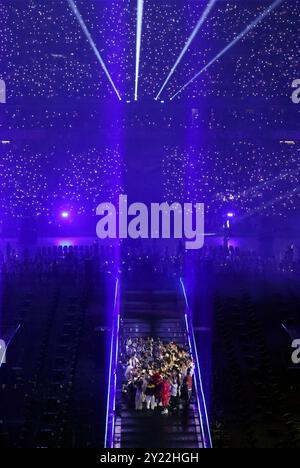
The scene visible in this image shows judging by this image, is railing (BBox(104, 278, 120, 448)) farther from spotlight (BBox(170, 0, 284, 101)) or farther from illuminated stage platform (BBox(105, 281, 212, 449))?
spotlight (BBox(170, 0, 284, 101))

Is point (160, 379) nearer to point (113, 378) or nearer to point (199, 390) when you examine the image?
point (199, 390)

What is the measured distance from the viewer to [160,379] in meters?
14.3

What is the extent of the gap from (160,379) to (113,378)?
1602 millimetres

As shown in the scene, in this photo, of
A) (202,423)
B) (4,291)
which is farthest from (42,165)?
(202,423)

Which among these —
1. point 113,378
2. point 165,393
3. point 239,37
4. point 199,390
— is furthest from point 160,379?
point 239,37

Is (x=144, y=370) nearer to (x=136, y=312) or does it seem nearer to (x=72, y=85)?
(x=136, y=312)

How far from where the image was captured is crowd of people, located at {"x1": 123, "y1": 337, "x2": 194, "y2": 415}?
14344 millimetres

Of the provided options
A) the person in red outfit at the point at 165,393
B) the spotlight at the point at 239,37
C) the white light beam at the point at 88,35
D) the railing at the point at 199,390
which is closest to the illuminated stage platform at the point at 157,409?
the railing at the point at 199,390

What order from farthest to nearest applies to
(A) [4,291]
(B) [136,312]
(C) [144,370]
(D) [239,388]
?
(A) [4,291], (B) [136,312], (D) [239,388], (C) [144,370]

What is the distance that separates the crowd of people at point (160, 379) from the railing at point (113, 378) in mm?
325

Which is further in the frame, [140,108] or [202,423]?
[140,108]

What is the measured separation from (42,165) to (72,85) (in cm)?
359

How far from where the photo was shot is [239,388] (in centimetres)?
1633

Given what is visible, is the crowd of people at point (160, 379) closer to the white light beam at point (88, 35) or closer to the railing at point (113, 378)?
the railing at point (113, 378)
